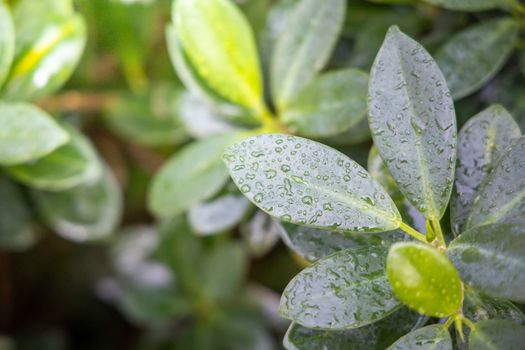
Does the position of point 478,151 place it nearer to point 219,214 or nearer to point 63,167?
point 219,214

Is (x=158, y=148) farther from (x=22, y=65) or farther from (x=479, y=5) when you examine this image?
(x=479, y=5)

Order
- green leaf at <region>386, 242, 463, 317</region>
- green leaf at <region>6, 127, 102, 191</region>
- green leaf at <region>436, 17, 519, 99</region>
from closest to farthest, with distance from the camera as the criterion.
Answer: green leaf at <region>386, 242, 463, 317</region>, green leaf at <region>436, 17, 519, 99</region>, green leaf at <region>6, 127, 102, 191</region>

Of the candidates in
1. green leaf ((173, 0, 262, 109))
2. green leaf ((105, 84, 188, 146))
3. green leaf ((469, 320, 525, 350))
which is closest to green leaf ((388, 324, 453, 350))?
green leaf ((469, 320, 525, 350))

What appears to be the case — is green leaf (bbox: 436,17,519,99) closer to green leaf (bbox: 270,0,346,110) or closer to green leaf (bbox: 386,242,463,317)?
green leaf (bbox: 270,0,346,110)

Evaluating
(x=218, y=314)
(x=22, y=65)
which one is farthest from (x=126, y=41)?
(x=218, y=314)

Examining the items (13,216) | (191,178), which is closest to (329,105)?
(191,178)
